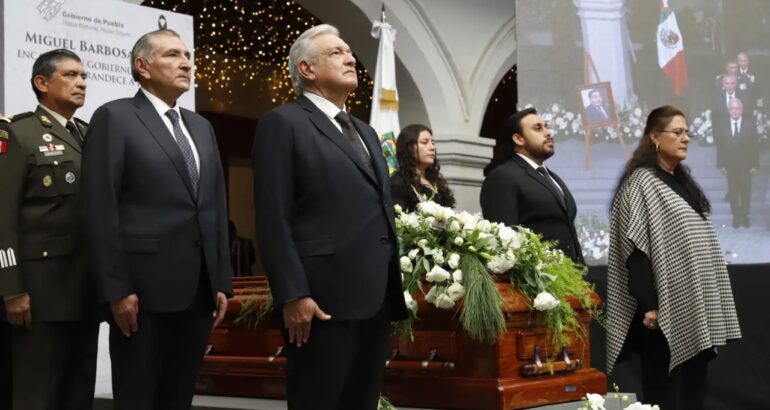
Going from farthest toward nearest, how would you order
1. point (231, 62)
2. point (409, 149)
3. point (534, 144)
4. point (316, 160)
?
point (231, 62) < point (409, 149) < point (534, 144) < point (316, 160)

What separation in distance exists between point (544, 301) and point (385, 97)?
380 cm

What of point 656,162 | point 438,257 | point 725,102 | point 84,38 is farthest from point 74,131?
point 725,102

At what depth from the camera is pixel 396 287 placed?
9.39ft

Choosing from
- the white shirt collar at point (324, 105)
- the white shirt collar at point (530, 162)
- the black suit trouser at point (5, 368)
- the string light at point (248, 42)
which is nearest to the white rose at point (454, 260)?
the white shirt collar at point (324, 105)

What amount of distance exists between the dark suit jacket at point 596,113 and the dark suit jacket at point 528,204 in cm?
219

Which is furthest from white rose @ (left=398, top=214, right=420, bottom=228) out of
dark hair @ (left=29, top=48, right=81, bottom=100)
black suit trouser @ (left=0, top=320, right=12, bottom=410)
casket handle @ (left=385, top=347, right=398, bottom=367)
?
black suit trouser @ (left=0, top=320, right=12, bottom=410)

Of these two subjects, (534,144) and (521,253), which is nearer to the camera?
(521,253)

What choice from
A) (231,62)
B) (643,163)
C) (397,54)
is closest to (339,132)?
(643,163)

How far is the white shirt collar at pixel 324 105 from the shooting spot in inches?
114

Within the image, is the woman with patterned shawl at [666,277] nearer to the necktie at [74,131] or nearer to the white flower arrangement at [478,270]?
the white flower arrangement at [478,270]

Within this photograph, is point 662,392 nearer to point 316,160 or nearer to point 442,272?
point 442,272

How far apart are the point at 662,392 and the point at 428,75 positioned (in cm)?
516

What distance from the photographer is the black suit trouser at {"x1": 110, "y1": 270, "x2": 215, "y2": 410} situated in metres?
2.81

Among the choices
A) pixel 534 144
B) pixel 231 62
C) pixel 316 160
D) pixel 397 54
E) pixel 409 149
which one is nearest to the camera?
pixel 316 160
